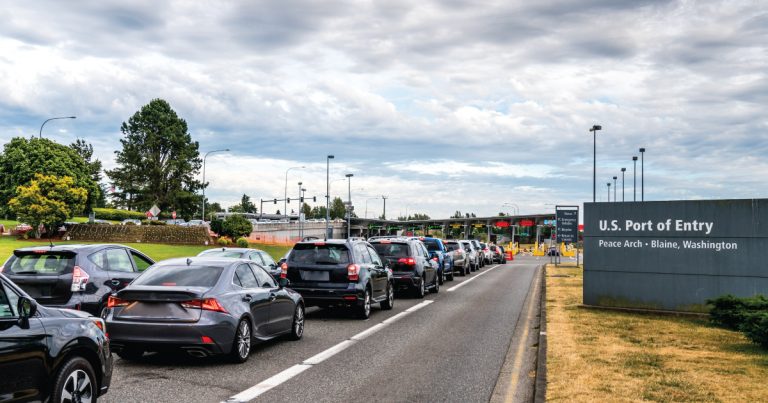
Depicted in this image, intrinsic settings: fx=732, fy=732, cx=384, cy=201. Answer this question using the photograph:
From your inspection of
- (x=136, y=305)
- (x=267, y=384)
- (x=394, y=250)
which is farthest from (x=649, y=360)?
(x=394, y=250)

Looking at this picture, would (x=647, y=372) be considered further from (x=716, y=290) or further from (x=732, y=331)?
(x=716, y=290)

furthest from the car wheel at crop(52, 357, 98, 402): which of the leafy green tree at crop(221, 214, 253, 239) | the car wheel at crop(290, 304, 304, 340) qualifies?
the leafy green tree at crop(221, 214, 253, 239)

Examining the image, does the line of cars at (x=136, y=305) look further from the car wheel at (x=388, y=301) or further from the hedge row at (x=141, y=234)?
the hedge row at (x=141, y=234)

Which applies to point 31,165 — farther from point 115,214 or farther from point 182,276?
point 182,276

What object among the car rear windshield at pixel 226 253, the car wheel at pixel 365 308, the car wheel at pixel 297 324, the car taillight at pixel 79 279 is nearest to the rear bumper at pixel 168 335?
the car taillight at pixel 79 279

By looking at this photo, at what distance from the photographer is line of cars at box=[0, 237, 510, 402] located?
561 cm

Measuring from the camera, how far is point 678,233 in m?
16.0

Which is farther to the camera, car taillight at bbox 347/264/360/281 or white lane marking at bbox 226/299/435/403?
car taillight at bbox 347/264/360/281

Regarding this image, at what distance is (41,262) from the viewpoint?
36.6 ft

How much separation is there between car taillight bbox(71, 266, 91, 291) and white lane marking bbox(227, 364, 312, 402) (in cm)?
393

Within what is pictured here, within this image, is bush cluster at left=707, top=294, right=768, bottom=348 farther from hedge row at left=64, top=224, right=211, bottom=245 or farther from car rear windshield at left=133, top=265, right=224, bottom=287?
hedge row at left=64, top=224, right=211, bottom=245

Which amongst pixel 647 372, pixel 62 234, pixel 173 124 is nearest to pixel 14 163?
pixel 62 234

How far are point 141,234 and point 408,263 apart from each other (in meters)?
44.2

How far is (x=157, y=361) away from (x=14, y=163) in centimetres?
7037
